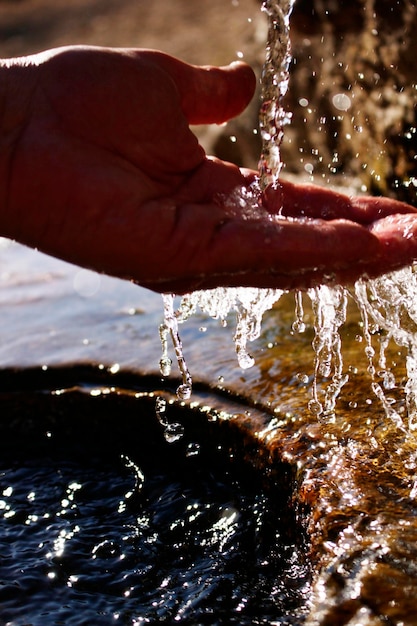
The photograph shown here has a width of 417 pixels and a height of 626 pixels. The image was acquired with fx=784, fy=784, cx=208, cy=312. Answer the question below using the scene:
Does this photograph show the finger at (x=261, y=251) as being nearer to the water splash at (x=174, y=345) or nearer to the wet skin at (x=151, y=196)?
the wet skin at (x=151, y=196)

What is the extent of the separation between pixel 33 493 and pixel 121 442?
0.41 metres

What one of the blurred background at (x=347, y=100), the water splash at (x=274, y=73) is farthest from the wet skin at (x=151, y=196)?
the blurred background at (x=347, y=100)

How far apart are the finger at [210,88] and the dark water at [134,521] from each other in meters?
1.02

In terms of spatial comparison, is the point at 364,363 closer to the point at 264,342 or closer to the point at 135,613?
the point at 264,342

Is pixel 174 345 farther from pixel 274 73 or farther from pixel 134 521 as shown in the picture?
pixel 274 73

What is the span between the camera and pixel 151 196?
213 centimetres

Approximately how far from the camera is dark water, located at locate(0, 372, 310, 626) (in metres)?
2.04

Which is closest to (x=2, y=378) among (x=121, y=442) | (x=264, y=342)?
(x=121, y=442)

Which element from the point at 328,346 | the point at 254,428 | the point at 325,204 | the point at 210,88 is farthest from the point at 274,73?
the point at 254,428

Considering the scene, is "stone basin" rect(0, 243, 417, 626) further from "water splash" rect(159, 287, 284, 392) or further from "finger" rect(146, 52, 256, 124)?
"finger" rect(146, 52, 256, 124)

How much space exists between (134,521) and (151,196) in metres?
1.06

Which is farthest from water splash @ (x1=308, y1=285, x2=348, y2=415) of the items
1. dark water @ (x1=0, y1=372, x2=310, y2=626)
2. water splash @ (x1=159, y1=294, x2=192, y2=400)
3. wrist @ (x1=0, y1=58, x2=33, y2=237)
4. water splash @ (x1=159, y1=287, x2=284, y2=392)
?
wrist @ (x1=0, y1=58, x2=33, y2=237)

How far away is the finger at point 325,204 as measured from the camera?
228 cm

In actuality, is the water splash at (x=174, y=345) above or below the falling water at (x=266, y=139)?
below
